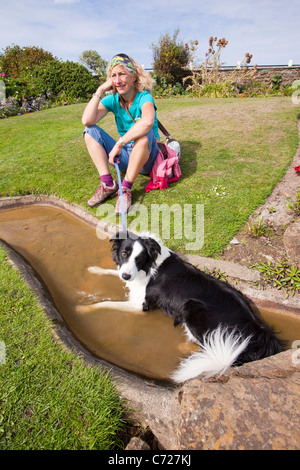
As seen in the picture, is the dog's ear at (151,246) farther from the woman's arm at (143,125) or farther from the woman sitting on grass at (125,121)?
the woman's arm at (143,125)

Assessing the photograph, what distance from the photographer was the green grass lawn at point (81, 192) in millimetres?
1400

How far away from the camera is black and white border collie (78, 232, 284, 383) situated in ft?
5.79

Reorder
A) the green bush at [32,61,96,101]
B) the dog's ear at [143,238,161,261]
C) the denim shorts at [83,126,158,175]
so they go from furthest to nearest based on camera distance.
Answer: the green bush at [32,61,96,101]
the denim shorts at [83,126,158,175]
the dog's ear at [143,238,161,261]

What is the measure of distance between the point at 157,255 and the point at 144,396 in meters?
1.25

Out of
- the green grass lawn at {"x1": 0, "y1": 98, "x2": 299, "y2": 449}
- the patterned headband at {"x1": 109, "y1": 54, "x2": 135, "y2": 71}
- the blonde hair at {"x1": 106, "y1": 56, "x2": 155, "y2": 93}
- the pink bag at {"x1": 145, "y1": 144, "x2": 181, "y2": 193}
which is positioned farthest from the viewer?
the pink bag at {"x1": 145, "y1": 144, "x2": 181, "y2": 193}

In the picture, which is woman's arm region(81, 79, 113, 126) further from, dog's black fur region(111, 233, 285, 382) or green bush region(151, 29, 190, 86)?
green bush region(151, 29, 190, 86)

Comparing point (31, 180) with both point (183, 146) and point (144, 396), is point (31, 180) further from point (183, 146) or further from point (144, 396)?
point (144, 396)

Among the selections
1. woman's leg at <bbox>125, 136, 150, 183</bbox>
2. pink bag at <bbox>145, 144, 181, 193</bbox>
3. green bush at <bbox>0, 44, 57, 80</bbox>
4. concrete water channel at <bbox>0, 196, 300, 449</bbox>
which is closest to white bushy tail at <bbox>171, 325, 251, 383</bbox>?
concrete water channel at <bbox>0, 196, 300, 449</bbox>

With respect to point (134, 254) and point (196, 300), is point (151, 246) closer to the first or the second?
point (134, 254)

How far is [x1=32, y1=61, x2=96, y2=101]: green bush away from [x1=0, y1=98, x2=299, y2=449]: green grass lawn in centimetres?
289

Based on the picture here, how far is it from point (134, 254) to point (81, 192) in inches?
93.2

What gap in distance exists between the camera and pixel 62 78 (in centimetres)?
1223

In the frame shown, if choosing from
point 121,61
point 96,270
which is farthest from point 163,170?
point 96,270

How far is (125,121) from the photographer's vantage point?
11.9 feet
